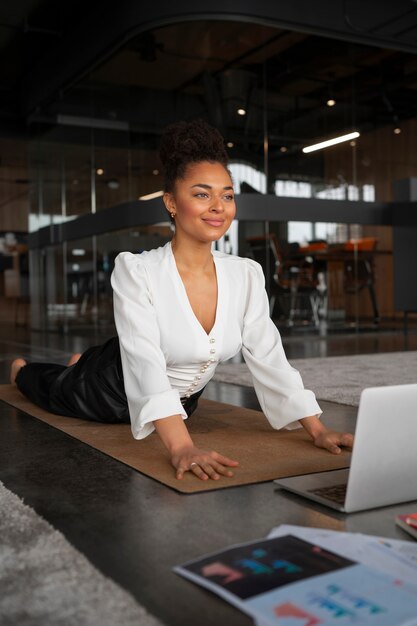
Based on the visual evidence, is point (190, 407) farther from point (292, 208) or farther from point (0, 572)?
point (292, 208)

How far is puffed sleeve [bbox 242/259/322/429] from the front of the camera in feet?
6.84

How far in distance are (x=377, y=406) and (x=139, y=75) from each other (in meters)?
7.34

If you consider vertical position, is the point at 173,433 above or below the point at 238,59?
below

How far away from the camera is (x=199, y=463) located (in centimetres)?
174

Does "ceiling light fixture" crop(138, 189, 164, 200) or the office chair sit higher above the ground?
"ceiling light fixture" crop(138, 189, 164, 200)

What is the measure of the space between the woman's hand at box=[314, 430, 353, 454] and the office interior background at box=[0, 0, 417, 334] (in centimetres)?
549

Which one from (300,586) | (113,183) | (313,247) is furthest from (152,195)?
(300,586)

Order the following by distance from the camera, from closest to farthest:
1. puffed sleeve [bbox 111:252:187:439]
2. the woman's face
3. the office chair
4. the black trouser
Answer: puffed sleeve [bbox 111:252:187:439] → the woman's face → the black trouser → the office chair

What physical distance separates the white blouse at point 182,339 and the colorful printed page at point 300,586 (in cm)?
68

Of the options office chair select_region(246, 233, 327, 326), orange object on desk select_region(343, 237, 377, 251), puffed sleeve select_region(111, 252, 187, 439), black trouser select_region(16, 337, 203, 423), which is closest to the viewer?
puffed sleeve select_region(111, 252, 187, 439)

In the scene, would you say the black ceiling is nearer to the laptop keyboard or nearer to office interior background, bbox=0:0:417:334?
office interior background, bbox=0:0:417:334

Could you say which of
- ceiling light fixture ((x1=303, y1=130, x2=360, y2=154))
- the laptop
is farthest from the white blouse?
ceiling light fixture ((x1=303, y1=130, x2=360, y2=154))

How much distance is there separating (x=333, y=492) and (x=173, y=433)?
428 millimetres

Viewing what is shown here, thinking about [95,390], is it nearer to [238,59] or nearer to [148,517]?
[148,517]
